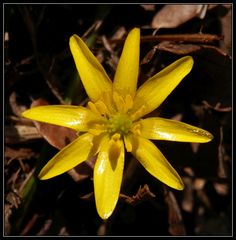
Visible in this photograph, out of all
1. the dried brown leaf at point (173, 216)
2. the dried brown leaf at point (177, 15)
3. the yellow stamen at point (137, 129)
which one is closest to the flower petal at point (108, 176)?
the yellow stamen at point (137, 129)

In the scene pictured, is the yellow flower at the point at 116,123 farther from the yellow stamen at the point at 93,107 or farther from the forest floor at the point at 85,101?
the forest floor at the point at 85,101

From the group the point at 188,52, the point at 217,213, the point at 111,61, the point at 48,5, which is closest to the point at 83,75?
the point at 111,61

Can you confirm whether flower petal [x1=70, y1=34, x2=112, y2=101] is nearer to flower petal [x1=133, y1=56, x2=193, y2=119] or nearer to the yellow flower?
the yellow flower

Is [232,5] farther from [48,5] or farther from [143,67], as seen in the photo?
[48,5]

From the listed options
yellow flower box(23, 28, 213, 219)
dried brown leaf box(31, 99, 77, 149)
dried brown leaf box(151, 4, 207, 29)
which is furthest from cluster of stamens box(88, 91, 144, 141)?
dried brown leaf box(151, 4, 207, 29)

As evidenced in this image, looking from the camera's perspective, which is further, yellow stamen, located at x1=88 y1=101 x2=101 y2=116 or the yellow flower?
yellow stamen, located at x1=88 y1=101 x2=101 y2=116

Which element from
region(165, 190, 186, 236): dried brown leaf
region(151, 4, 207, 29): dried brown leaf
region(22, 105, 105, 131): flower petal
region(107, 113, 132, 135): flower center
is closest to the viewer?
region(22, 105, 105, 131): flower petal

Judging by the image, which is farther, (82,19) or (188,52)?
(82,19)

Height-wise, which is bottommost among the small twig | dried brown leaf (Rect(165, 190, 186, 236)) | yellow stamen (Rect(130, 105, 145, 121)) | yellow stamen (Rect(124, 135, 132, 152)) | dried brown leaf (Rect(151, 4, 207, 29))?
dried brown leaf (Rect(165, 190, 186, 236))
